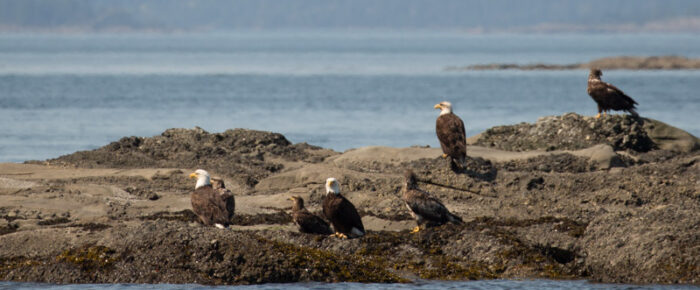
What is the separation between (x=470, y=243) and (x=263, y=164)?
8.43 m

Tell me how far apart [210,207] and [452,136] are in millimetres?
5005

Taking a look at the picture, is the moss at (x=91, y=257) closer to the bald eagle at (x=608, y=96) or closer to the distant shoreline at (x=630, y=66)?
the bald eagle at (x=608, y=96)

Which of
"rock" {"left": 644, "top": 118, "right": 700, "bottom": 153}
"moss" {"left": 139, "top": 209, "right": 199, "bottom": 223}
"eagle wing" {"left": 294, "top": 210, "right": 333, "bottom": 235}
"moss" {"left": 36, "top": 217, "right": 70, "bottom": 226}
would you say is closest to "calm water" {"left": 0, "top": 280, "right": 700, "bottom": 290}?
"eagle wing" {"left": 294, "top": 210, "right": 333, "bottom": 235}

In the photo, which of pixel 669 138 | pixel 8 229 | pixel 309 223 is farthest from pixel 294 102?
pixel 309 223

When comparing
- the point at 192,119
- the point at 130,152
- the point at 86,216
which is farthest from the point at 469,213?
the point at 192,119

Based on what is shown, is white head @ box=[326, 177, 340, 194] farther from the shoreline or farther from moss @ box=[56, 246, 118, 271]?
moss @ box=[56, 246, 118, 271]

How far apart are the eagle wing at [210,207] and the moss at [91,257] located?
6.29 feet

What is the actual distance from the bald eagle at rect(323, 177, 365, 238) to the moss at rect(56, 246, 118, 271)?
2.81 meters

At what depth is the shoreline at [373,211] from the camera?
1202cm

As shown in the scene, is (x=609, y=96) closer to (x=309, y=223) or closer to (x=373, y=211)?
(x=373, y=211)

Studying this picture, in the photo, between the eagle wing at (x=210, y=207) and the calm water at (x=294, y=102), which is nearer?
the eagle wing at (x=210, y=207)

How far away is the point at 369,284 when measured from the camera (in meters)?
12.0

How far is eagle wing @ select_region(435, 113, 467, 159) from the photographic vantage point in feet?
56.9

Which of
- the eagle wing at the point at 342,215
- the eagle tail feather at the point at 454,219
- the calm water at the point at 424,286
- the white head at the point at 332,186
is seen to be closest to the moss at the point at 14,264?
the calm water at the point at 424,286
